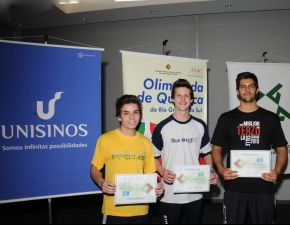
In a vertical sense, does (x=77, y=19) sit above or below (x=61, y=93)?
above

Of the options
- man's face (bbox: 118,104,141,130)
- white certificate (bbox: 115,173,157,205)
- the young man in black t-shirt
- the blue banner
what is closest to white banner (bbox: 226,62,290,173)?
the young man in black t-shirt

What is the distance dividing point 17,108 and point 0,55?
604 mm

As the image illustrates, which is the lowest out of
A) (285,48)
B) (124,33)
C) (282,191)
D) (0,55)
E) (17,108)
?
(282,191)

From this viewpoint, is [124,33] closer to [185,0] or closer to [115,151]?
[185,0]

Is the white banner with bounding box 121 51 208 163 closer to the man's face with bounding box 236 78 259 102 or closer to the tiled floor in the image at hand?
the man's face with bounding box 236 78 259 102

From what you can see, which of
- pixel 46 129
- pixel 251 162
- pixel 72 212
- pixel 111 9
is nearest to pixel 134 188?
pixel 251 162

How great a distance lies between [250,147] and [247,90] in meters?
0.56

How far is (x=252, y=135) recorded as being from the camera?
99.7 inches

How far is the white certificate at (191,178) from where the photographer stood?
2473mm

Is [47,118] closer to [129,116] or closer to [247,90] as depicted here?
[129,116]

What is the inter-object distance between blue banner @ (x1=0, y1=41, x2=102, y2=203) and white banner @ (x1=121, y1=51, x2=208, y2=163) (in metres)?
0.44

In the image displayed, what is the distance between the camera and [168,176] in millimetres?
2510

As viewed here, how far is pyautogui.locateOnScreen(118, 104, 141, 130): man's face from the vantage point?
7.88 ft

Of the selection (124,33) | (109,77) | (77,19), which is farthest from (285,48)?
(77,19)
